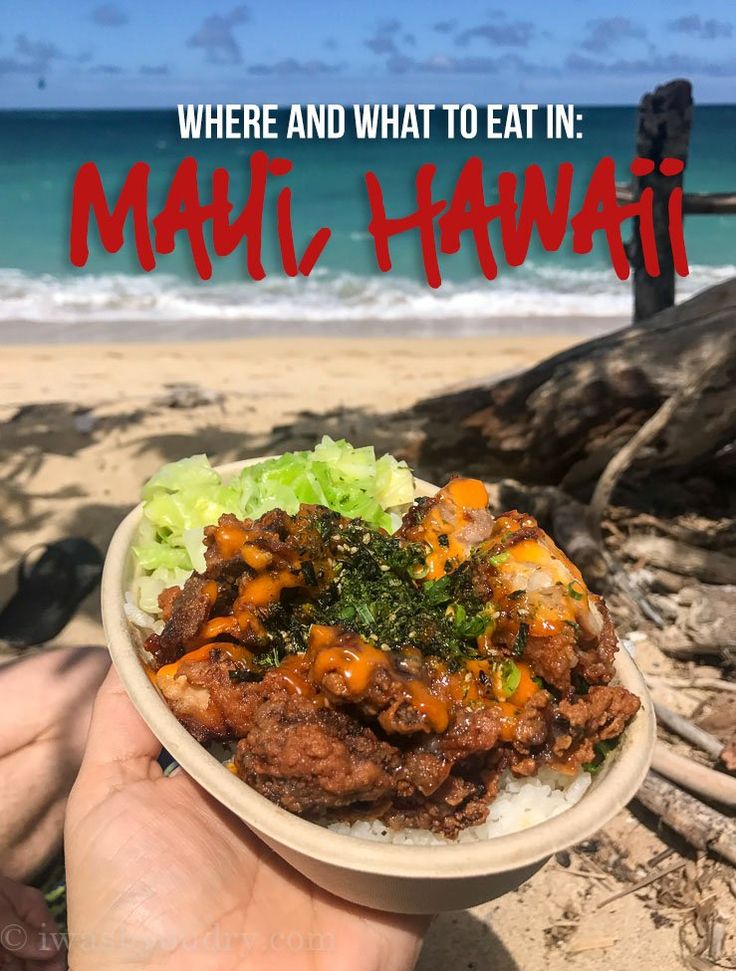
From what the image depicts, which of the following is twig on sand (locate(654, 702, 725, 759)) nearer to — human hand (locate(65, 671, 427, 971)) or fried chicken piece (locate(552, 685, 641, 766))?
fried chicken piece (locate(552, 685, 641, 766))

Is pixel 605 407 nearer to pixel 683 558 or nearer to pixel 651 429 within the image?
pixel 651 429

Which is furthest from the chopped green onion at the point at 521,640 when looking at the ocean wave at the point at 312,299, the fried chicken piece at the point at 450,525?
the ocean wave at the point at 312,299

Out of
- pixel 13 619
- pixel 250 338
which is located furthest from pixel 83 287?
pixel 13 619

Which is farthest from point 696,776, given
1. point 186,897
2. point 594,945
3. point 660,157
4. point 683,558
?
point 660,157

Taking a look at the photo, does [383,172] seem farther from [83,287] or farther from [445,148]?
[83,287]

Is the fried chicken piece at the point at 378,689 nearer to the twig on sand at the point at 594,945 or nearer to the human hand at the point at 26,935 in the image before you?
the human hand at the point at 26,935

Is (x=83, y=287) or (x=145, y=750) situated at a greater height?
(x=145, y=750)
